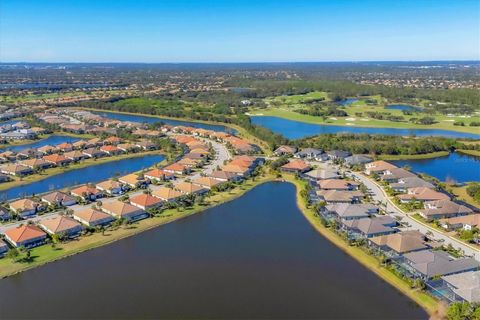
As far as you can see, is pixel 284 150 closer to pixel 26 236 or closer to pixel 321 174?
pixel 321 174

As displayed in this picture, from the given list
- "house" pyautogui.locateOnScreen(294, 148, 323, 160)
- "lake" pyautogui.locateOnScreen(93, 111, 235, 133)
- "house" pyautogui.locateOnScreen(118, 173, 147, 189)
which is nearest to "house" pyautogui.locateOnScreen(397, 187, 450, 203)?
"house" pyautogui.locateOnScreen(294, 148, 323, 160)

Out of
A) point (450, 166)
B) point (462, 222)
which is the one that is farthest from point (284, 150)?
point (462, 222)

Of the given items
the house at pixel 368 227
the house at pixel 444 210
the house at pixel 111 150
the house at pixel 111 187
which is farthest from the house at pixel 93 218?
the house at pixel 444 210

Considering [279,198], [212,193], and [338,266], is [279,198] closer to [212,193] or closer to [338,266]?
[212,193]

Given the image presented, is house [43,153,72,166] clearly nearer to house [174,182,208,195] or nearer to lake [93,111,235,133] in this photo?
house [174,182,208,195]

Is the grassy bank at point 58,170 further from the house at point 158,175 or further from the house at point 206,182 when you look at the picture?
the house at point 206,182

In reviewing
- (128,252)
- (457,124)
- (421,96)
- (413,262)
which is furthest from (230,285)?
(421,96)
